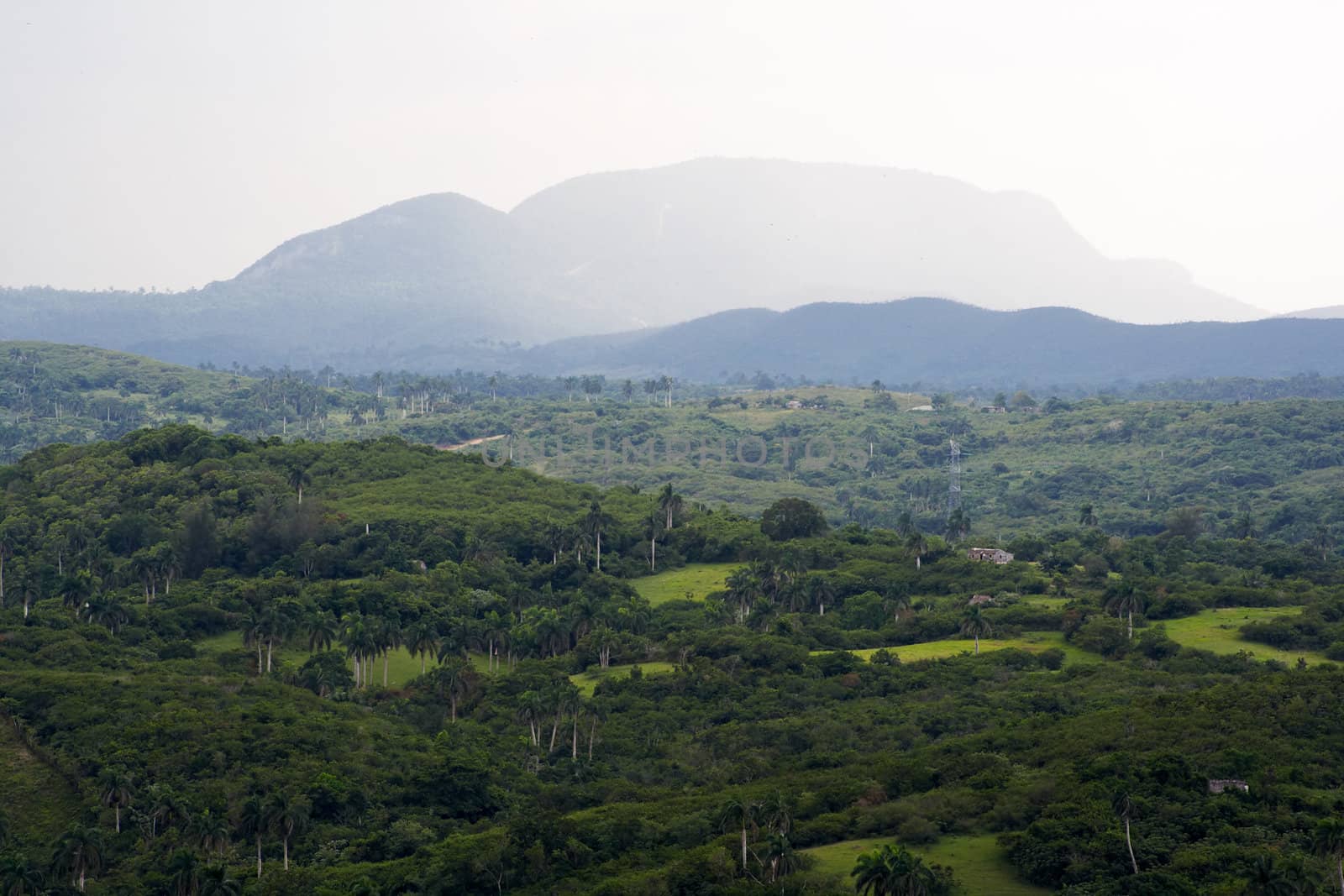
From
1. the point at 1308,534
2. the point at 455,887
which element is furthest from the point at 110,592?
the point at 1308,534

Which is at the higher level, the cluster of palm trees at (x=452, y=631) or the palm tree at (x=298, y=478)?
the palm tree at (x=298, y=478)

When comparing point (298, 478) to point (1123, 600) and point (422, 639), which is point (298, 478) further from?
point (1123, 600)

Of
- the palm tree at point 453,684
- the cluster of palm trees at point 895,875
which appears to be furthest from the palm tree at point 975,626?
the cluster of palm trees at point 895,875

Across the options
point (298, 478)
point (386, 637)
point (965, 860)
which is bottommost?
point (965, 860)

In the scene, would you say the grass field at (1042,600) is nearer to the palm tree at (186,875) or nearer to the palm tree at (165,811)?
the palm tree at (165,811)

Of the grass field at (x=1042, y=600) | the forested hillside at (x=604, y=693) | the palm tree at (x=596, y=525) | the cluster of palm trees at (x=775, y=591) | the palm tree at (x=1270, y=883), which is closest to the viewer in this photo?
the palm tree at (x=1270, y=883)

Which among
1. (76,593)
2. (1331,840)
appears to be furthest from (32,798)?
(1331,840)

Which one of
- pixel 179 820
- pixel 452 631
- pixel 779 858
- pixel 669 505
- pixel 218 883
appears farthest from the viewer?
pixel 669 505
